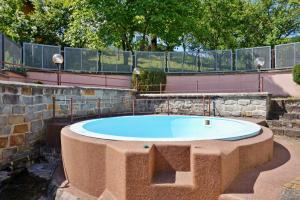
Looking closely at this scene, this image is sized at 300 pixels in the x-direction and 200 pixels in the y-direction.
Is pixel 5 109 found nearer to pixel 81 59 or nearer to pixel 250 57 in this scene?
pixel 81 59

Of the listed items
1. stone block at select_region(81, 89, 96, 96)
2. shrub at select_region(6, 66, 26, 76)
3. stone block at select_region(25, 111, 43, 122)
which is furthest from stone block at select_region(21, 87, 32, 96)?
shrub at select_region(6, 66, 26, 76)

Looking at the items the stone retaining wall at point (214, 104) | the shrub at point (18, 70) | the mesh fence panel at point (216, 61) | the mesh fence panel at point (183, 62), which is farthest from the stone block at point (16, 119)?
the mesh fence panel at point (216, 61)

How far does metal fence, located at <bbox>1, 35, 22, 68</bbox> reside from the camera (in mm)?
9134

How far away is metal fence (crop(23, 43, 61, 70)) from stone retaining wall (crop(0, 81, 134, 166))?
19.0ft

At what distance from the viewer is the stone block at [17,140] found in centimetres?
542

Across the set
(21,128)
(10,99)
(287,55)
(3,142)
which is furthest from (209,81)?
(3,142)

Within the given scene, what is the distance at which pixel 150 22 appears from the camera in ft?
48.7

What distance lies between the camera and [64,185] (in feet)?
14.4

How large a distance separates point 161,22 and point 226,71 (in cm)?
440

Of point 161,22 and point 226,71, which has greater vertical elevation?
point 161,22

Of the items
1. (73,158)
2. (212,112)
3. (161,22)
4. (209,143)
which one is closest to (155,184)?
(209,143)

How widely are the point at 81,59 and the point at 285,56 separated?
9908 millimetres

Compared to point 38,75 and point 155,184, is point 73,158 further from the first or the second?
point 38,75

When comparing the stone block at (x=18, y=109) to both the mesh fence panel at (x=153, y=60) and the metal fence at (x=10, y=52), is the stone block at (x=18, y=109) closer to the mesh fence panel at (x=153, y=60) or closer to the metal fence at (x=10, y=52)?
the metal fence at (x=10, y=52)
